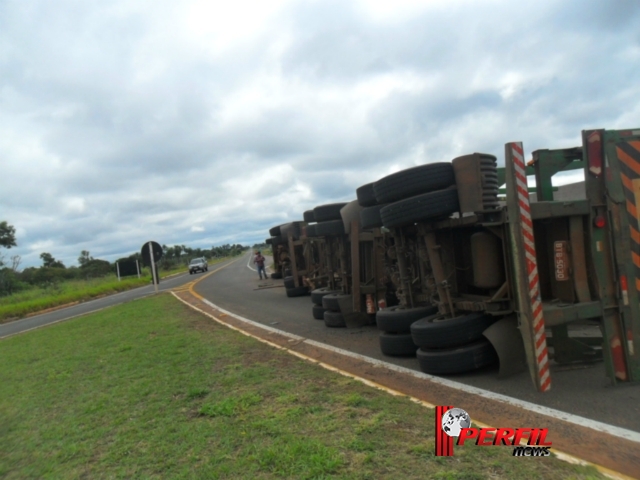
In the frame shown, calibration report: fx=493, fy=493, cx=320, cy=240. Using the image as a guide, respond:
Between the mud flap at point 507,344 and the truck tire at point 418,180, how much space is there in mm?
1719

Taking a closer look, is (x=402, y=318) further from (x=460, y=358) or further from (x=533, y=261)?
(x=533, y=261)

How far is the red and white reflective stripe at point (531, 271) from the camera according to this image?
15.4 ft

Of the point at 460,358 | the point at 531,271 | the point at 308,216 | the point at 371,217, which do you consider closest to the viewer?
the point at 531,271

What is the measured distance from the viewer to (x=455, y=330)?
5.43 m

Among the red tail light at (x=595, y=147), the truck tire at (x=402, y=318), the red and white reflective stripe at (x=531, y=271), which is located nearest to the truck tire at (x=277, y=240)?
→ the truck tire at (x=402, y=318)

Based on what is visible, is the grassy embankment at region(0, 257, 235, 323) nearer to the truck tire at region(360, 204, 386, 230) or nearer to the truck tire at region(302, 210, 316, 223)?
the truck tire at region(302, 210, 316, 223)

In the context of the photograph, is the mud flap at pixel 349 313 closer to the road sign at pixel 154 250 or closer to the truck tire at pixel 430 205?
the truck tire at pixel 430 205

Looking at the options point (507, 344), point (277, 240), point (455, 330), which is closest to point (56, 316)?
point (277, 240)

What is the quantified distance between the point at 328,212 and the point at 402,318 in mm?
4385

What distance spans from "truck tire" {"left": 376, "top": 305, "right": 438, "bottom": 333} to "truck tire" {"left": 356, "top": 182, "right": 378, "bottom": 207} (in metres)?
1.90

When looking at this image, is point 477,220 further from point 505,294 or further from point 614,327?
point 614,327

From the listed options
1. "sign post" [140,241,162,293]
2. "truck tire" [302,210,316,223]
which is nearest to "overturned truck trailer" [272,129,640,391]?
"truck tire" [302,210,316,223]

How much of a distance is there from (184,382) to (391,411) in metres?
2.73

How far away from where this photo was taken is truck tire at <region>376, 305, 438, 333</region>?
6543 millimetres
